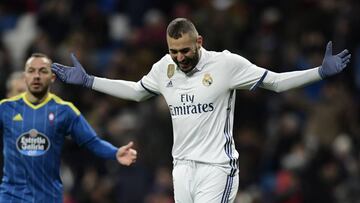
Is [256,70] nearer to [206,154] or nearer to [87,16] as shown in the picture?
[206,154]

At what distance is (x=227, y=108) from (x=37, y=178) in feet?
6.17

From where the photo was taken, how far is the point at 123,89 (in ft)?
30.1

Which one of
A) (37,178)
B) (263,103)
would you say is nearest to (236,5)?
(263,103)

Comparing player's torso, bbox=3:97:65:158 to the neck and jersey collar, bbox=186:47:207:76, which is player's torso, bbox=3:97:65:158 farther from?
jersey collar, bbox=186:47:207:76

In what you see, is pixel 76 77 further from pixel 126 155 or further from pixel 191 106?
pixel 191 106

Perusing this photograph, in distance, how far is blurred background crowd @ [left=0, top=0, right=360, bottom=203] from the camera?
47.2 ft

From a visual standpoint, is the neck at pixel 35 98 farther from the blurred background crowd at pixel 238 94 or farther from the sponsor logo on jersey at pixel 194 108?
the blurred background crowd at pixel 238 94

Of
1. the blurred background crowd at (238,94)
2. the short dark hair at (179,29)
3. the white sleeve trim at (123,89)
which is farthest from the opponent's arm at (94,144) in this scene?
the blurred background crowd at (238,94)

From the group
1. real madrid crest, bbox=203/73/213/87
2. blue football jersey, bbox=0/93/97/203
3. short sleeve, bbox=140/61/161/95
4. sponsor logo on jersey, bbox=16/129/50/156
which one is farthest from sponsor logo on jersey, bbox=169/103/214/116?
sponsor logo on jersey, bbox=16/129/50/156

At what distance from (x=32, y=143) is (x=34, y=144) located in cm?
2

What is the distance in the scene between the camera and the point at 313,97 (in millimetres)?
16641

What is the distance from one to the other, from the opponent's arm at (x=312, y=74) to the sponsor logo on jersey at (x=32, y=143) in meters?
2.08

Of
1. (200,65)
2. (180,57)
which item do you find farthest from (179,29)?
(200,65)

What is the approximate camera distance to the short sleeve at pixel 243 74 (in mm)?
8633
